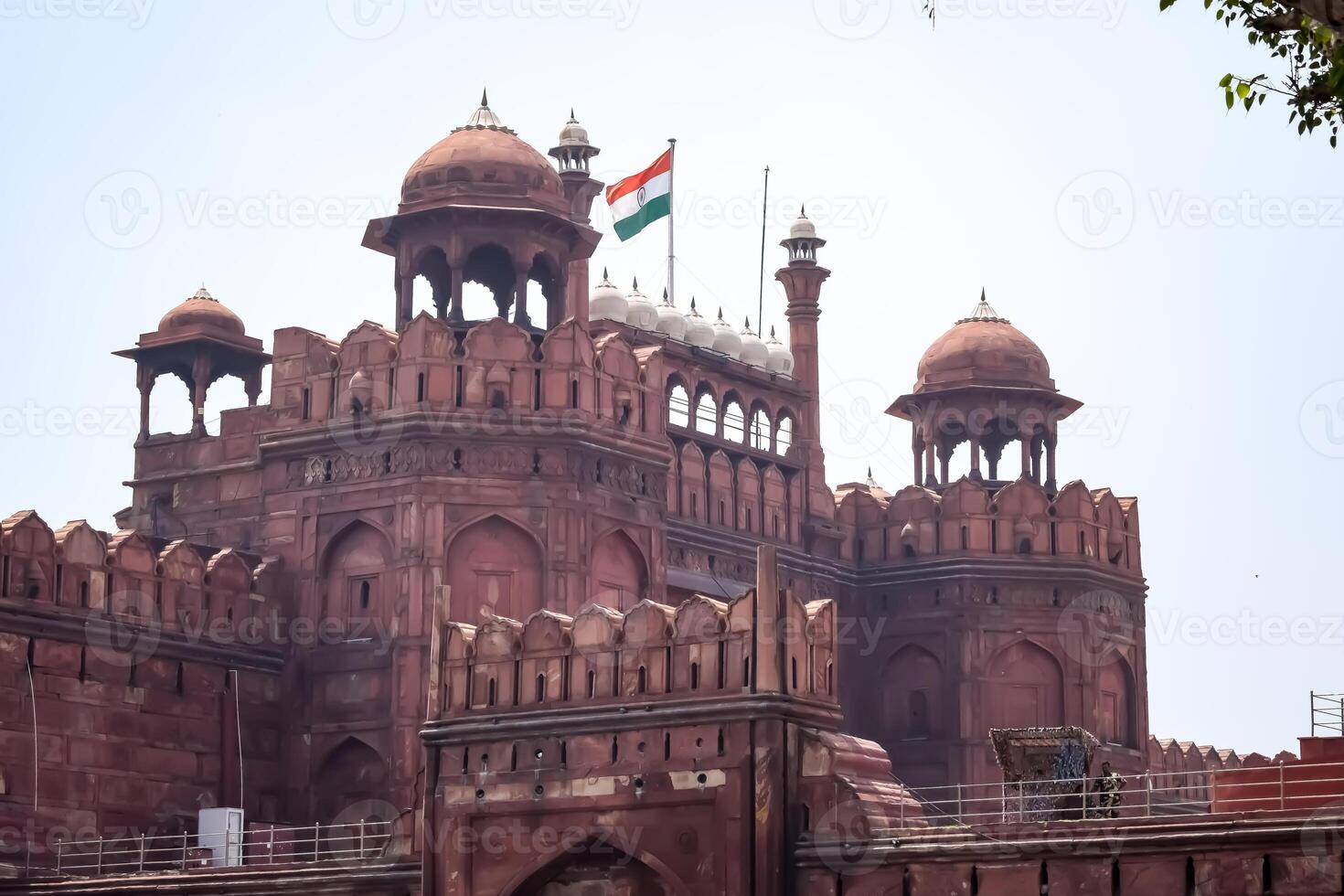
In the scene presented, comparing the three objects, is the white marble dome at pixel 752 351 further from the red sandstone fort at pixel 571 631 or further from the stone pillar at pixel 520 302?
the stone pillar at pixel 520 302

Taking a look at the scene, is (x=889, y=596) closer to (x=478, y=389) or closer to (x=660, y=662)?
(x=478, y=389)

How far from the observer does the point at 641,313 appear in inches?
1770

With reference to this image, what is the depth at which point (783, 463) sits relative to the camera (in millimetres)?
45906

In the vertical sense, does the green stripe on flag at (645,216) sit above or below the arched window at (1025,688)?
above

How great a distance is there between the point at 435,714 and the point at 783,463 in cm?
1570

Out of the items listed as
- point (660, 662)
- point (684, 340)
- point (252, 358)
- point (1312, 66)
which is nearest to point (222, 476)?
point (252, 358)

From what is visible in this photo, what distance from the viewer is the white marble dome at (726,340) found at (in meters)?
46.7

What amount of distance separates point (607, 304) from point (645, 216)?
2569 millimetres

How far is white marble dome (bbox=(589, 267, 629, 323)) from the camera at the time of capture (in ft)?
145

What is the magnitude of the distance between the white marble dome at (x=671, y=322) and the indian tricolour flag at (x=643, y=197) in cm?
160

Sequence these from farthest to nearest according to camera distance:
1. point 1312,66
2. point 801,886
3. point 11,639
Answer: point 11,639 → point 801,886 → point 1312,66

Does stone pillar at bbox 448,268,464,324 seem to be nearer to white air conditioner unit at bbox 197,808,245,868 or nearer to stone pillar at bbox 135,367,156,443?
stone pillar at bbox 135,367,156,443

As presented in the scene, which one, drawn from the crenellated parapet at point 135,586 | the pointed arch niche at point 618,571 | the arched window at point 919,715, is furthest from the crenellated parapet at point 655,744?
the arched window at point 919,715

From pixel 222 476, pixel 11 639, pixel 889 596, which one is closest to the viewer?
pixel 11 639
